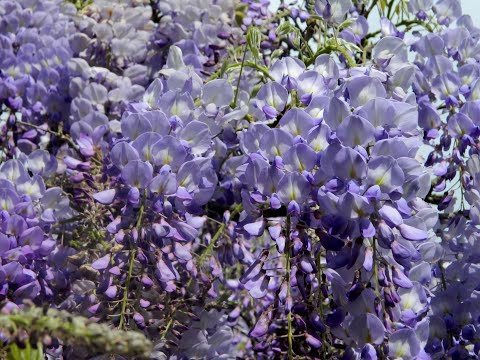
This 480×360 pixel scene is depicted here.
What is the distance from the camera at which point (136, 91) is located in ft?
11.2

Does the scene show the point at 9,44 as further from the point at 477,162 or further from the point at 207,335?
the point at 477,162

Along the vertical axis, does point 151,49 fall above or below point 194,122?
below

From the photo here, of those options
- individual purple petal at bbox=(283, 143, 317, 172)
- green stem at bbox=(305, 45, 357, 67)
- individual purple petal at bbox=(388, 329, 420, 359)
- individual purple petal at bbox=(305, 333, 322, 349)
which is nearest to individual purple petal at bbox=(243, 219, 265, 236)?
individual purple petal at bbox=(283, 143, 317, 172)

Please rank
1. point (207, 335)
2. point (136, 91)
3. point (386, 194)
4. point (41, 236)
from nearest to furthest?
point (386, 194), point (41, 236), point (207, 335), point (136, 91)

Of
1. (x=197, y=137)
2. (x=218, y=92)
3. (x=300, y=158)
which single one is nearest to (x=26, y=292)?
(x=197, y=137)

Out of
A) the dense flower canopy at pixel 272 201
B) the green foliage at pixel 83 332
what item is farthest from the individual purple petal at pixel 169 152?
the green foliage at pixel 83 332

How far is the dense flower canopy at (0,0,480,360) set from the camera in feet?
6.81

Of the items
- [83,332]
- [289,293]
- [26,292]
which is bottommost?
[26,292]

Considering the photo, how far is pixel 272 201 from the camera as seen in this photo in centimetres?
211

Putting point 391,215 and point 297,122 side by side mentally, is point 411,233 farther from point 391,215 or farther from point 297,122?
point 297,122

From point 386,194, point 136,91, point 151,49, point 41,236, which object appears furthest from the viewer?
point 151,49

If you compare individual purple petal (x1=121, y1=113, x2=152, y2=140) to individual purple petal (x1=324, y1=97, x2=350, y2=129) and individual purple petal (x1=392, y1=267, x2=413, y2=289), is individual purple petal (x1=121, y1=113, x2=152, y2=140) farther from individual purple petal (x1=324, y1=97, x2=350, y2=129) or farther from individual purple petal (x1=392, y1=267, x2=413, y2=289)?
individual purple petal (x1=392, y1=267, x2=413, y2=289)

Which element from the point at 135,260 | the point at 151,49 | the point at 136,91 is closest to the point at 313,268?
the point at 135,260

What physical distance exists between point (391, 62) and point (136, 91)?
1.14 m
